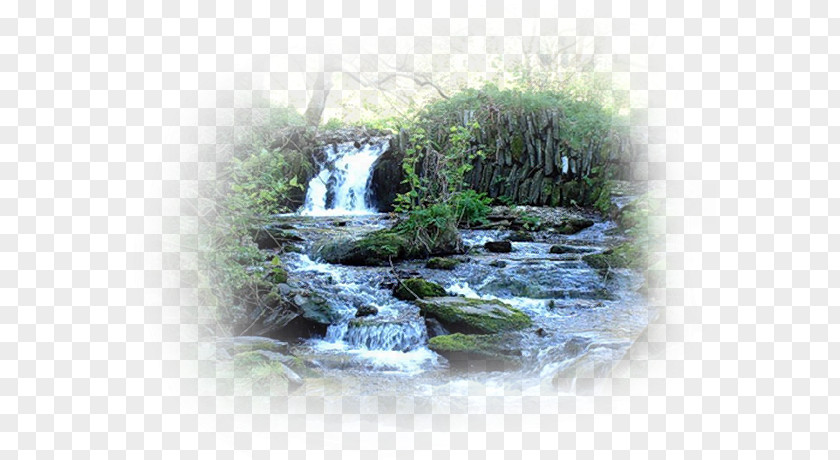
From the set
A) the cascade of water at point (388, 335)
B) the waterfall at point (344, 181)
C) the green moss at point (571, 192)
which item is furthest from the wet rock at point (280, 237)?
the green moss at point (571, 192)

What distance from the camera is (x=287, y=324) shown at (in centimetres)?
545

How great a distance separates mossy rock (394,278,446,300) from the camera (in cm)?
646

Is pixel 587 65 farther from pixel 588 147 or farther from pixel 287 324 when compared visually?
pixel 287 324

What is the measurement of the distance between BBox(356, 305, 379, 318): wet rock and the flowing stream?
62 mm

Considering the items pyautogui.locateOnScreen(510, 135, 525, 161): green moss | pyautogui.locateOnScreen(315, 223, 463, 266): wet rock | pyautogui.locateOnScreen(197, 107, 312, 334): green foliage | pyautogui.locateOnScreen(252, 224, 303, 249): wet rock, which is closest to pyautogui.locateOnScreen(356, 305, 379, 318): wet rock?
pyautogui.locateOnScreen(197, 107, 312, 334): green foliage

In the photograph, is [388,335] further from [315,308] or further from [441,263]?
[441,263]

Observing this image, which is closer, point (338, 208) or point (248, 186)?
point (248, 186)

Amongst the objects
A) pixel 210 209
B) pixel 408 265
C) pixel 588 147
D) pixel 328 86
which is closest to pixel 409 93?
pixel 328 86

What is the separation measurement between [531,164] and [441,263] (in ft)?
18.1

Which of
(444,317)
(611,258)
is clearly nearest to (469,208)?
(611,258)

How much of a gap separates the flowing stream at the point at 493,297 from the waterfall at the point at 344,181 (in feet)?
7.42
